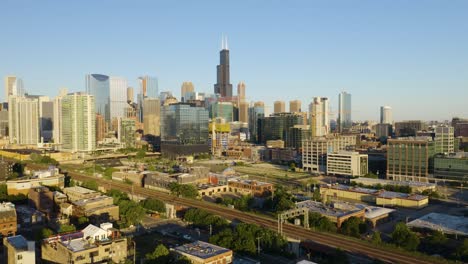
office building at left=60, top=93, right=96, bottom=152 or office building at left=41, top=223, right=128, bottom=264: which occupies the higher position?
office building at left=60, top=93, right=96, bottom=152

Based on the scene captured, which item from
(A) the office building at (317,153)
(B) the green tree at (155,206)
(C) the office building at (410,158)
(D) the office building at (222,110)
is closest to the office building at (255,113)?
(D) the office building at (222,110)

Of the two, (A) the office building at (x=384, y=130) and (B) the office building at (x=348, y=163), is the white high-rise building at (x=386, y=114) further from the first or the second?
(B) the office building at (x=348, y=163)

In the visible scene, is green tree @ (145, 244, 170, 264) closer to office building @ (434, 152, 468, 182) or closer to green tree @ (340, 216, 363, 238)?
green tree @ (340, 216, 363, 238)

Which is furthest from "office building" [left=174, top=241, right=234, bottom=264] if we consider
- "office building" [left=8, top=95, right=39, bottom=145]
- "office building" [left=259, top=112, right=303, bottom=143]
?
"office building" [left=8, top=95, right=39, bottom=145]

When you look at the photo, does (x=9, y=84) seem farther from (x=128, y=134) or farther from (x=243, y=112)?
(x=128, y=134)

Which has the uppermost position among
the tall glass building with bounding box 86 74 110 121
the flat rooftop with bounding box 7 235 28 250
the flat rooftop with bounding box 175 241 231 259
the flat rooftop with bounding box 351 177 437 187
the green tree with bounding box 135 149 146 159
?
the tall glass building with bounding box 86 74 110 121

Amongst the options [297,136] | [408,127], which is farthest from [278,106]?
[297,136]
